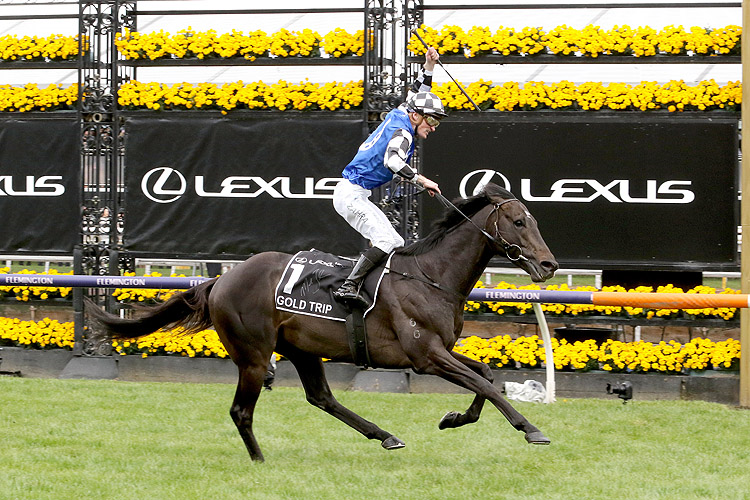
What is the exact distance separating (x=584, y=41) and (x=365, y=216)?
4.06 meters

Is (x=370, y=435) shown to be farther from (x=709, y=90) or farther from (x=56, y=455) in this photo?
(x=709, y=90)

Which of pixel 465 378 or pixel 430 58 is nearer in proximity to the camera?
pixel 465 378

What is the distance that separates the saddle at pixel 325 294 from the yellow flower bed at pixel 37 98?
208 inches

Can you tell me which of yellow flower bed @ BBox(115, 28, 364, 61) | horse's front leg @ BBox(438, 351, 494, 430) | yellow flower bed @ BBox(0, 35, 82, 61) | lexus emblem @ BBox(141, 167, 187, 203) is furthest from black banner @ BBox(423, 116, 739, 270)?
yellow flower bed @ BBox(0, 35, 82, 61)

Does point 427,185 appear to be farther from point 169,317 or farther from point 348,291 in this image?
point 169,317

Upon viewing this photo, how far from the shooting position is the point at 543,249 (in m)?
6.41

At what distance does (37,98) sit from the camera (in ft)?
36.9

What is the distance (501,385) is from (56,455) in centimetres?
466

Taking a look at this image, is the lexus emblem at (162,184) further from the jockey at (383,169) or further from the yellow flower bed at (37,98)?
the jockey at (383,169)

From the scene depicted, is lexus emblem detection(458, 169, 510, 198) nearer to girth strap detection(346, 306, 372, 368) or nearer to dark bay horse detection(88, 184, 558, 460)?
dark bay horse detection(88, 184, 558, 460)

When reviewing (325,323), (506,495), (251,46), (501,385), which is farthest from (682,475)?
(251,46)

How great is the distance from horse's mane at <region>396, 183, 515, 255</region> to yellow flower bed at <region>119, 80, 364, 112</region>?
157 inches

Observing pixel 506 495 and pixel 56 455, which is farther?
pixel 56 455

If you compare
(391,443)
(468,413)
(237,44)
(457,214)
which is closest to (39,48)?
(237,44)
